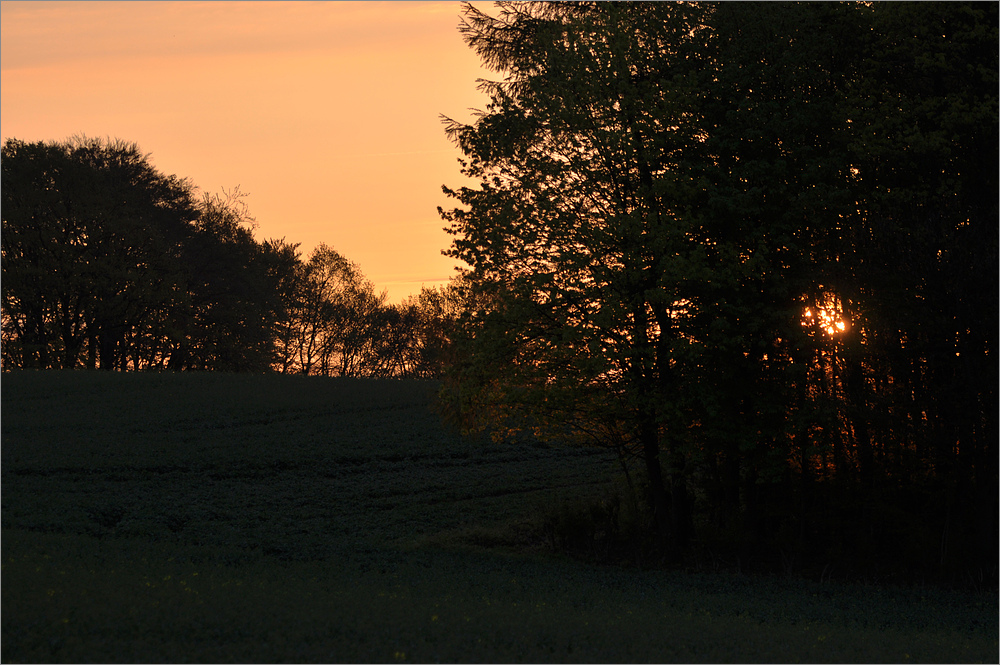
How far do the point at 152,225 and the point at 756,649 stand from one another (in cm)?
4653

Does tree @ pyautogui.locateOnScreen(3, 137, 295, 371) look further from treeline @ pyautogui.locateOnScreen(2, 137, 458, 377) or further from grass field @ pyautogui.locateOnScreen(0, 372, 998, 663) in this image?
grass field @ pyautogui.locateOnScreen(0, 372, 998, 663)

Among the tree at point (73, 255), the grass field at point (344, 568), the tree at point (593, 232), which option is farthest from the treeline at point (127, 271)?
the tree at point (593, 232)

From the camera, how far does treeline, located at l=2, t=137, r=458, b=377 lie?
150 ft

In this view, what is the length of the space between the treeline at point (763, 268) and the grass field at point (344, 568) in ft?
9.01

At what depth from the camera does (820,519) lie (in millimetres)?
19266

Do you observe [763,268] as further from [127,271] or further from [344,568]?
[127,271]

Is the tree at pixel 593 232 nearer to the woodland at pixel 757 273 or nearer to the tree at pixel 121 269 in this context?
the woodland at pixel 757 273

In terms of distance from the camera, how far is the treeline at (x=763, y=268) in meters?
17.2

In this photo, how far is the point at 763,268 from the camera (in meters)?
17.7

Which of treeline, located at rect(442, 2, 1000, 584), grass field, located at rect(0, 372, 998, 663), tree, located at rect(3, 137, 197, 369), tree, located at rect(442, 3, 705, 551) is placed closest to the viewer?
grass field, located at rect(0, 372, 998, 663)

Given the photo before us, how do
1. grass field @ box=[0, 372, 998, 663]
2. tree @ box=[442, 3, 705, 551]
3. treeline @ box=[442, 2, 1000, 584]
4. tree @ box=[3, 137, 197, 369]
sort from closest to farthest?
grass field @ box=[0, 372, 998, 663], treeline @ box=[442, 2, 1000, 584], tree @ box=[442, 3, 705, 551], tree @ box=[3, 137, 197, 369]

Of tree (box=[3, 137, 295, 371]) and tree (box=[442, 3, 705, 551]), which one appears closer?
tree (box=[442, 3, 705, 551])

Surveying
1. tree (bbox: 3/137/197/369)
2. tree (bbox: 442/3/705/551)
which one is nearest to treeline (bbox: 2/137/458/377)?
tree (bbox: 3/137/197/369)

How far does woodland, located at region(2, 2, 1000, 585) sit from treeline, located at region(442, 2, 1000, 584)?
64 mm
